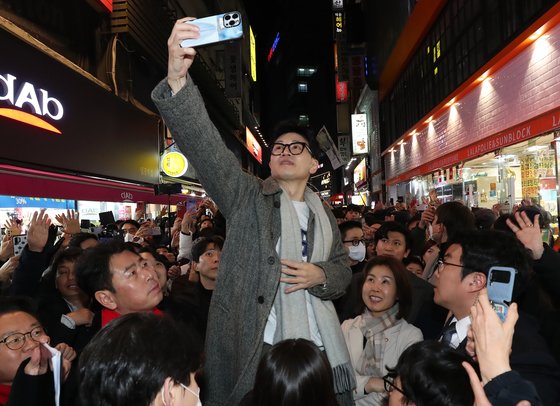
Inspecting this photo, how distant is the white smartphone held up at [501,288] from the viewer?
1801mm

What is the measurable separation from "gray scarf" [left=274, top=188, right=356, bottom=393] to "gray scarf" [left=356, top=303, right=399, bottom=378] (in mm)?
1004

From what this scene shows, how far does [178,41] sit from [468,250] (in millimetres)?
2054

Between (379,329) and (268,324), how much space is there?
1.45 metres

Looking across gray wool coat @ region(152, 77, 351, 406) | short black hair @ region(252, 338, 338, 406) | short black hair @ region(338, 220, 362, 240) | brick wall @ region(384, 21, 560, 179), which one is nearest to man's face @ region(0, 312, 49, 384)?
gray wool coat @ region(152, 77, 351, 406)

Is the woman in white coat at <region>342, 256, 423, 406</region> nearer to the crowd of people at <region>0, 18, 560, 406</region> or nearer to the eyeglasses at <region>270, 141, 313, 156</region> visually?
the crowd of people at <region>0, 18, 560, 406</region>

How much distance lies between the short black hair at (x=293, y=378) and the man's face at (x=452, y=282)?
119 cm

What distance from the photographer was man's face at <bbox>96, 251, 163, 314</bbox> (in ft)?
8.73

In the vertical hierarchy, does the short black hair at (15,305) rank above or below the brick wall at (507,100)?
below

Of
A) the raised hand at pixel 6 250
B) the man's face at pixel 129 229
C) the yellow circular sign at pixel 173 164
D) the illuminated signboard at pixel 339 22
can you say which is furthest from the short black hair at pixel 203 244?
the illuminated signboard at pixel 339 22

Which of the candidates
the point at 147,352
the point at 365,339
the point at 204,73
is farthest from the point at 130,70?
the point at 147,352

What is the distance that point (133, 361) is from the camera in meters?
1.46

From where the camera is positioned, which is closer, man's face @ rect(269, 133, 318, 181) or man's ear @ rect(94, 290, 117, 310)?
man's face @ rect(269, 133, 318, 181)

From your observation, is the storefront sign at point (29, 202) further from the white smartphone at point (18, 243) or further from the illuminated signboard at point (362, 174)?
the illuminated signboard at point (362, 174)

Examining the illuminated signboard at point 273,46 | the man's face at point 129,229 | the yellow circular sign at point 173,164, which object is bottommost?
the man's face at point 129,229
